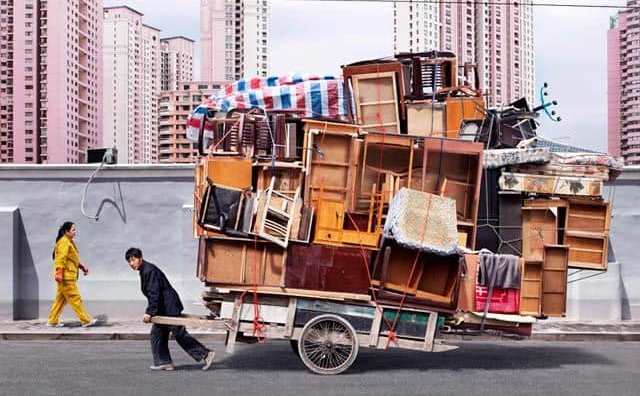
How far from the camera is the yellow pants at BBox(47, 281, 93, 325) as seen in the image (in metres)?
14.4

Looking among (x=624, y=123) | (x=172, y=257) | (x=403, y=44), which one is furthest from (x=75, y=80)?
(x=172, y=257)

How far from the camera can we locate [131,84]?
216 feet

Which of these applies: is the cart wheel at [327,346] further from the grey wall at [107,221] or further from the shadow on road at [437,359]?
the grey wall at [107,221]

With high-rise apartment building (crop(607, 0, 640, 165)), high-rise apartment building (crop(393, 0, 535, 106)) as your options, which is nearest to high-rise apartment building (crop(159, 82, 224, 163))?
high-rise apartment building (crop(393, 0, 535, 106))

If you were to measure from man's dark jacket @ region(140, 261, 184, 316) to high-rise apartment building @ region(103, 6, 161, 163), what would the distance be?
46239 millimetres

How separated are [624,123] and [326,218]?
31.1 m

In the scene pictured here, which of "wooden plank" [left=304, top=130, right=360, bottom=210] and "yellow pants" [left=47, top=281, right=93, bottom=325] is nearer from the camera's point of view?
"wooden plank" [left=304, top=130, right=360, bottom=210]

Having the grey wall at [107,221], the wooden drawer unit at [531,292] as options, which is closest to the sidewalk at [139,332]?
the grey wall at [107,221]

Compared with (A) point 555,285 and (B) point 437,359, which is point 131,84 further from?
(A) point 555,285

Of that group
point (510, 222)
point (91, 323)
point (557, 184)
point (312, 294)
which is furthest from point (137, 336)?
point (557, 184)

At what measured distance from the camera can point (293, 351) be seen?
38.1 ft

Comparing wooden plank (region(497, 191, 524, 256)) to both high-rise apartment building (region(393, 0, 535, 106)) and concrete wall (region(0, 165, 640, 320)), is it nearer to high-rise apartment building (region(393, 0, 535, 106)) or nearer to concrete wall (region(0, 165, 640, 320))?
concrete wall (region(0, 165, 640, 320))

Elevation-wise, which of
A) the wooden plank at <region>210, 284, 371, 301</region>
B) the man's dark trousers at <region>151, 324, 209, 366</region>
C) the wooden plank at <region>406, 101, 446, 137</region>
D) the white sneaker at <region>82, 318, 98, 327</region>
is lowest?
the white sneaker at <region>82, 318, 98, 327</region>

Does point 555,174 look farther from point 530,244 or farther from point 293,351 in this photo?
point 293,351
